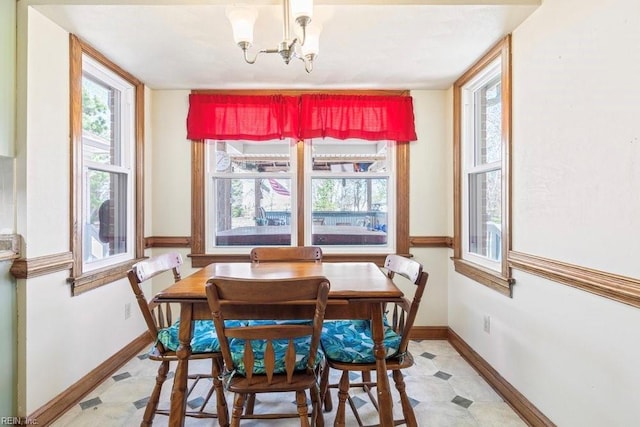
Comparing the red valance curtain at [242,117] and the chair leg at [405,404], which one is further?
the red valance curtain at [242,117]

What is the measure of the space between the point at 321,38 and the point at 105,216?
200 centimetres

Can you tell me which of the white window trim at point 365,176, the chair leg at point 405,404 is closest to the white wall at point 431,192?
the white window trim at point 365,176

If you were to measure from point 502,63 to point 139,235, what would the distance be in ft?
9.75

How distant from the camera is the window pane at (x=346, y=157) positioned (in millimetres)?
3223

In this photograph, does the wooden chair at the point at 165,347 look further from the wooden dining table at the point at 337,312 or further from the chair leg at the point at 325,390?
the chair leg at the point at 325,390

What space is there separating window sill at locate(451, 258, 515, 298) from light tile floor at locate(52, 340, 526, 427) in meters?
0.65

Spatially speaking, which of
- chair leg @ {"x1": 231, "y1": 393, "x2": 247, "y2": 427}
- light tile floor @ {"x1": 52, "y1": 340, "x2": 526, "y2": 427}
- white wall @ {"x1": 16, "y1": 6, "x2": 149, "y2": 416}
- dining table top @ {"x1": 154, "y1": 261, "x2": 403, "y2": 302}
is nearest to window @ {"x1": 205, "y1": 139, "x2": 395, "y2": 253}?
dining table top @ {"x1": 154, "y1": 261, "x2": 403, "y2": 302}

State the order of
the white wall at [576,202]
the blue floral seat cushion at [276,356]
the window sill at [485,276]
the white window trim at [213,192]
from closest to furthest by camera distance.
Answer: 1. the white wall at [576,202]
2. the blue floral seat cushion at [276,356]
3. the window sill at [485,276]
4. the white window trim at [213,192]

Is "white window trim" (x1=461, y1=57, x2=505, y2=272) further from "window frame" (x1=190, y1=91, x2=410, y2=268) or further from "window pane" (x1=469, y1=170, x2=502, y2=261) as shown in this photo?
"window frame" (x1=190, y1=91, x2=410, y2=268)

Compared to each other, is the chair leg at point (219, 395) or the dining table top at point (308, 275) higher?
the dining table top at point (308, 275)

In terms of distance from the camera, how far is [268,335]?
1376mm

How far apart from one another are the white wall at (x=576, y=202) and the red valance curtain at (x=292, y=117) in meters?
1.17

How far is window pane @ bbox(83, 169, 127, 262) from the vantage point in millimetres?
2445

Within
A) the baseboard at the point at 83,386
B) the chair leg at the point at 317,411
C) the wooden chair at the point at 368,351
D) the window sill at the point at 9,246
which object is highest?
the window sill at the point at 9,246
